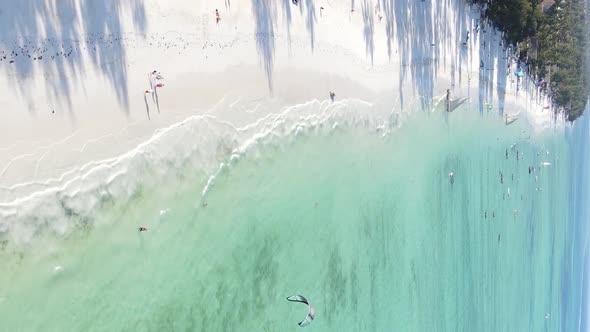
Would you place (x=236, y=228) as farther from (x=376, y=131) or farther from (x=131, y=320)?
(x=376, y=131)

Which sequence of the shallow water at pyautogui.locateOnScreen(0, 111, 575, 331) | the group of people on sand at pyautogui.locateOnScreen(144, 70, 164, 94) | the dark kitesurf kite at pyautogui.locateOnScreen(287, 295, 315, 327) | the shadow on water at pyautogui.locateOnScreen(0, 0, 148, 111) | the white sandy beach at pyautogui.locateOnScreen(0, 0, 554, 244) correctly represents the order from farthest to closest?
the dark kitesurf kite at pyautogui.locateOnScreen(287, 295, 315, 327), the group of people on sand at pyautogui.locateOnScreen(144, 70, 164, 94), the shallow water at pyautogui.locateOnScreen(0, 111, 575, 331), the white sandy beach at pyautogui.locateOnScreen(0, 0, 554, 244), the shadow on water at pyautogui.locateOnScreen(0, 0, 148, 111)

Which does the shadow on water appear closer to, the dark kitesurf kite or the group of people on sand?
the group of people on sand

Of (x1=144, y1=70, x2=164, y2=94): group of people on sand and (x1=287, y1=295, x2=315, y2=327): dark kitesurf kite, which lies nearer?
(x1=144, y1=70, x2=164, y2=94): group of people on sand

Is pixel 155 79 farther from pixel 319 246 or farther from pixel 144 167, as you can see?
pixel 319 246

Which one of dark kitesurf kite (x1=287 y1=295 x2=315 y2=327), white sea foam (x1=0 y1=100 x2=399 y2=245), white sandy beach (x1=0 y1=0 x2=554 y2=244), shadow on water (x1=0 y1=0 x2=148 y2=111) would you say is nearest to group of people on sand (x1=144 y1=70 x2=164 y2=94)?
white sandy beach (x1=0 y1=0 x2=554 y2=244)

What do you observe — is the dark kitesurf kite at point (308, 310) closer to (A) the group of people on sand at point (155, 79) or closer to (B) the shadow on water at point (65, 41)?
(A) the group of people on sand at point (155, 79)
